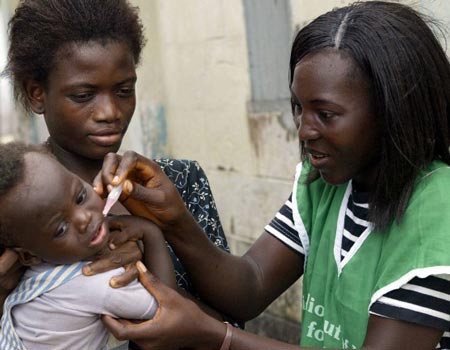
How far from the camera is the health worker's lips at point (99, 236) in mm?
2064

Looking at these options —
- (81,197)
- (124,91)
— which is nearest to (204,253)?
(81,197)

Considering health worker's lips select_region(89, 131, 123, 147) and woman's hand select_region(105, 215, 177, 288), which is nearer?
woman's hand select_region(105, 215, 177, 288)

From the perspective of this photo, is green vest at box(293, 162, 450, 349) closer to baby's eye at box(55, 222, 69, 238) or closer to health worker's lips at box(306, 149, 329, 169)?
health worker's lips at box(306, 149, 329, 169)

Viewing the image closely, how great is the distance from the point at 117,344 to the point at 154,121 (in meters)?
3.96

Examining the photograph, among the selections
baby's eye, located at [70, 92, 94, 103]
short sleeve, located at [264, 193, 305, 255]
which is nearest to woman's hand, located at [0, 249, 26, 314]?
baby's eye, located at [70, 92, 94, 103]

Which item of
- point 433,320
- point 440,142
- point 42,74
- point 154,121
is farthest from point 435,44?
point 154,121

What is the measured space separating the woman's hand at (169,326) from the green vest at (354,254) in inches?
13.1

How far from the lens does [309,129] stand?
6.75ft

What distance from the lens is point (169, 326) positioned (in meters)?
2.04

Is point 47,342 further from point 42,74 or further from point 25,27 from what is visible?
point 25,27

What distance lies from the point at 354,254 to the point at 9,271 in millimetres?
938

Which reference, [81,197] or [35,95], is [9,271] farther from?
[35,95]

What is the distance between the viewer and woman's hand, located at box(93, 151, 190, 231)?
212cm

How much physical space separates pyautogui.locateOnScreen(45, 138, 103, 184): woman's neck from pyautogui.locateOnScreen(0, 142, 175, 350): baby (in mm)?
300
